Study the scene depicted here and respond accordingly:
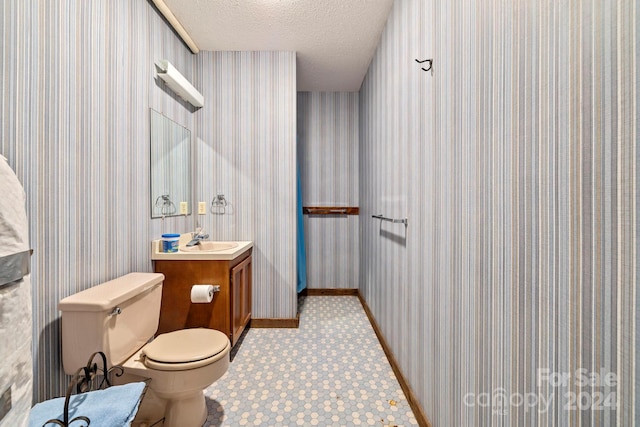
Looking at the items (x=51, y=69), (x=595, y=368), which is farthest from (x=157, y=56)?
(x=595, y=368)

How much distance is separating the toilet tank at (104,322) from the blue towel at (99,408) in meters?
0.21

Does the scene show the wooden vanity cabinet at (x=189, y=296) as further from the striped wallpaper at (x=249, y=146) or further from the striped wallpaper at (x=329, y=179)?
the striped wallpaper at (x=329, y=179)

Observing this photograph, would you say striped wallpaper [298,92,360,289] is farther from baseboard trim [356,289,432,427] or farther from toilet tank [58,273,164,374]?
toilet tank [58,273,164,374]

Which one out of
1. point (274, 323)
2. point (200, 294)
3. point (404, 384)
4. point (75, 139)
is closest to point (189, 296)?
point (200, 294)

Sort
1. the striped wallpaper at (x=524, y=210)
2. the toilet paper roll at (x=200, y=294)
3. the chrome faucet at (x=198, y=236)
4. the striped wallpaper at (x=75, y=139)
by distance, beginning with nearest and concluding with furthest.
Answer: the striped wallpaper at (x=524, y=210) < the striped wallpaper at (x=75, y=139) < the toilet paper roll at (x=200, y=294) < the chrome faucet at (x=198, y=236)

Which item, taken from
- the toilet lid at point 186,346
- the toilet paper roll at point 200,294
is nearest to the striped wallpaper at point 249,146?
the toilet paper roll at point 200,294

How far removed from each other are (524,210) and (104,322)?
1.60 m

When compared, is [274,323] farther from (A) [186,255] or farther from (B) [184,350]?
(B) [184,350]

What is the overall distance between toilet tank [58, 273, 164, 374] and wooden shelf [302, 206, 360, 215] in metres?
2.36

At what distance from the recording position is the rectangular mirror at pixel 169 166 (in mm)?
2039

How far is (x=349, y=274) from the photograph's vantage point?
3707 mm

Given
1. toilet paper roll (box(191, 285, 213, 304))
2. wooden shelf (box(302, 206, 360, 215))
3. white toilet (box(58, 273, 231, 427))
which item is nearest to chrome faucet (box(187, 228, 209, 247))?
toilet paper roll (box(191, 285, 213, 304))

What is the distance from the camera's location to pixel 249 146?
2.69 metres

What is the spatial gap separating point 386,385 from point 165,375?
127cm
